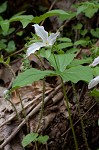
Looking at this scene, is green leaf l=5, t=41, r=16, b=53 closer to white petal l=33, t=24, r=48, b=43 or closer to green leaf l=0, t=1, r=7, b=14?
green leaf l=0, t=1, r=7, b=14

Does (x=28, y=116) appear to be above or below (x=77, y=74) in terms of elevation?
below

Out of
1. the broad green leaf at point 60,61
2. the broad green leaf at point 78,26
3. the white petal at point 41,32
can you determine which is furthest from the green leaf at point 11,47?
the white petal at point 41,32

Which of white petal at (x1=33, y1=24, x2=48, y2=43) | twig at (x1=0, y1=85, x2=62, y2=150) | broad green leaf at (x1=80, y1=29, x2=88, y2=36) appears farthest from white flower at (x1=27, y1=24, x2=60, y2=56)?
broad green leaf at (x1=80, y1=29, x2=88, y2=36)

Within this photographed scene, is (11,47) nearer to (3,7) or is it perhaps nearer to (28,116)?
(3,7)

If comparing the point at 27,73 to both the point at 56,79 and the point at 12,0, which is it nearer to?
the point at 56,79

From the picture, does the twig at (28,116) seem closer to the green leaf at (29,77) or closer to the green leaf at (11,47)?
the green leaf at (29,77)

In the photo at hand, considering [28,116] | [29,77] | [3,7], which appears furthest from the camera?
[3,7]

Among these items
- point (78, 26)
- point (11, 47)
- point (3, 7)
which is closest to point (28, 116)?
point (11, 47)
